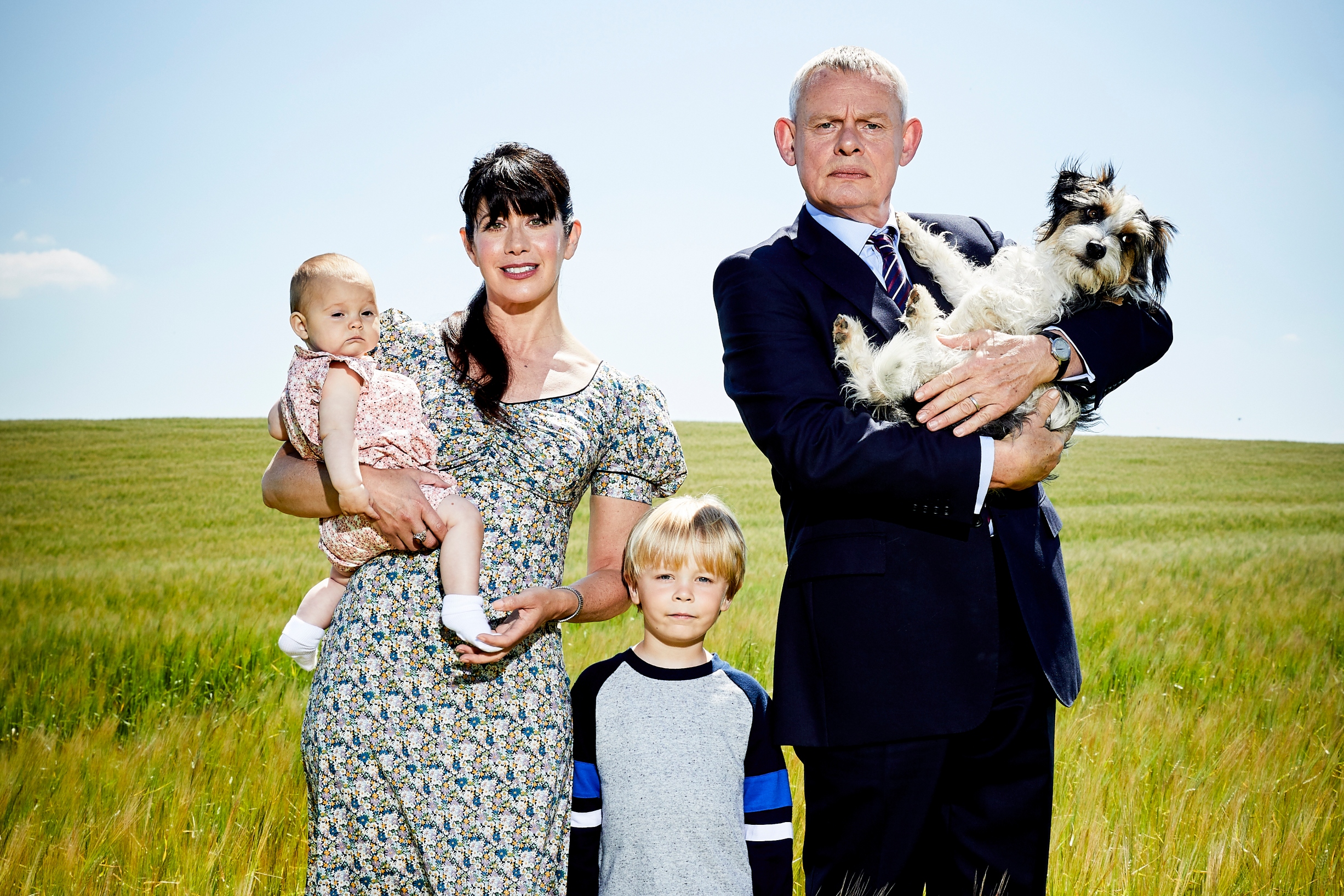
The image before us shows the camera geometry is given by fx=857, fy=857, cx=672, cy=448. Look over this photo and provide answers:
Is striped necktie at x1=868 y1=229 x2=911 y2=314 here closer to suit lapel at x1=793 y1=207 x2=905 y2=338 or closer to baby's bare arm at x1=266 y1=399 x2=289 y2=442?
suit lapel at x1=793 y1=207 x2=905 y2=338

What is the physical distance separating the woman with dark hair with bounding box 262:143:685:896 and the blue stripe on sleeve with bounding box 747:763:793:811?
515 mm

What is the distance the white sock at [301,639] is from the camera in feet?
9.46

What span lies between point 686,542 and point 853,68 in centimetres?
153

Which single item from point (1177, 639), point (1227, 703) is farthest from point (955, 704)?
point (1177, 639)

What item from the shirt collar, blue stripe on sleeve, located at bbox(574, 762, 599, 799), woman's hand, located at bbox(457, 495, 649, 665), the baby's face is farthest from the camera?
the baby's face

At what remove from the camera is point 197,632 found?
6.30m

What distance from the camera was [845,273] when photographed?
251 centimetres

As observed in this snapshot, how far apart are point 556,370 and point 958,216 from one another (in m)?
1.55

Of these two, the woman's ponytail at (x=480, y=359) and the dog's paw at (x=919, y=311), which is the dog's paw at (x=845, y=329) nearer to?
the dog's paw at (x=919, y=311)

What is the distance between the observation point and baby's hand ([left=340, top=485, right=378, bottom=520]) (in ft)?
8.13

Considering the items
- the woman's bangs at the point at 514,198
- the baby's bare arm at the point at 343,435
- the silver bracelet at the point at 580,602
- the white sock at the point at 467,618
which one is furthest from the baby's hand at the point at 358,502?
the woman's bangs at the point at 514,198

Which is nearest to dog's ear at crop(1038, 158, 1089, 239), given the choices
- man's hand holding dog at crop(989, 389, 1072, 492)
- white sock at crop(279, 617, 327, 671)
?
man's hand holding dog at crop(989, 389, 1072, 492)

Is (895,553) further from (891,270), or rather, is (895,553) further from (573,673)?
(573,673)

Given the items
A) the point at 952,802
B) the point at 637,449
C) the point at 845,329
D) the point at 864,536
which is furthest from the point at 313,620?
the point at 952,802
